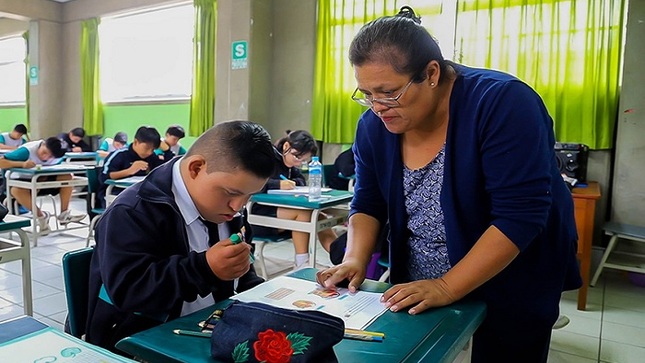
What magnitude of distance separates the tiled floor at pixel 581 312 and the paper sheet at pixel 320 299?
1747 millimetres

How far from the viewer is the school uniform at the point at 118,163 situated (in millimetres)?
3996

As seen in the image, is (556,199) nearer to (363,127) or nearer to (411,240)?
(411,240)

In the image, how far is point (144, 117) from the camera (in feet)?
24.7

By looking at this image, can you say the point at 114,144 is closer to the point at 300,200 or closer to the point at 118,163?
the point at 118,163

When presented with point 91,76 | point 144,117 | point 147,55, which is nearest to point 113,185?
point 144,117

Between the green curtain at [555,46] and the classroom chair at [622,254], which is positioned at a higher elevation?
the green curtain at [555,46]

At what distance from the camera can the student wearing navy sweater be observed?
101 centimetres

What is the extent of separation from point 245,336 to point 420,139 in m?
0.66

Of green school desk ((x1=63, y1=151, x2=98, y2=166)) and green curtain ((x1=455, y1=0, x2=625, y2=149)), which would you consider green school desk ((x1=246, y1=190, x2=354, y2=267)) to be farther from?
green school desk ((x1=63, y1=151, x2=98, y2=166))

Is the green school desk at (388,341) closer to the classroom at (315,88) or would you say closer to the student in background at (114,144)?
the classroom at (315,88)

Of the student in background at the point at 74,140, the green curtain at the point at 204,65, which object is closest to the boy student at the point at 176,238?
the green curtain at the point at 204,65

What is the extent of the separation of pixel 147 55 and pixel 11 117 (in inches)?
159

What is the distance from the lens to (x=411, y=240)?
1242mm

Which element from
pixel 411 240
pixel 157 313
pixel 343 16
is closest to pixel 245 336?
pixel 157 313
